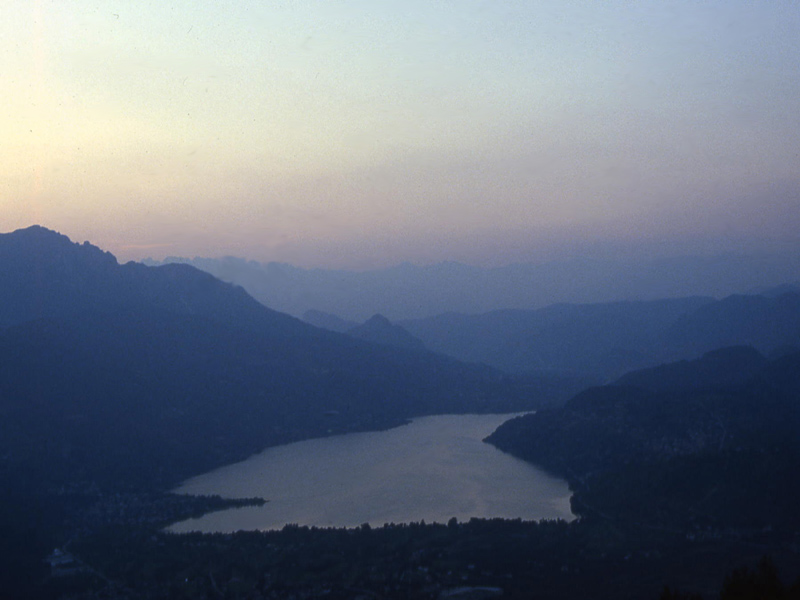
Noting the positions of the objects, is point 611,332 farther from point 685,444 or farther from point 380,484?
point 380,484

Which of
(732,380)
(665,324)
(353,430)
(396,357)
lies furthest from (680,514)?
(665,324)

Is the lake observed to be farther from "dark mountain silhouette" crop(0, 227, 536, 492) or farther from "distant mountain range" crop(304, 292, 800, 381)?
"distant mountain range" crop(304, 292, 800, 381)

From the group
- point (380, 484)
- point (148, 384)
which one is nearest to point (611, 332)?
point (148, 384)

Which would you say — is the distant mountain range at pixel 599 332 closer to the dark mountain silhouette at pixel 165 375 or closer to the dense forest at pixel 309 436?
the dense forest at pixel 309 436

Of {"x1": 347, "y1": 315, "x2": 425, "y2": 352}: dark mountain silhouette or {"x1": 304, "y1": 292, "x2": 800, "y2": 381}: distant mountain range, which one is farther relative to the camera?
{"x1": 347, "y1": 315, "x2": 425, "y2": 352}: dark mountain silhouette

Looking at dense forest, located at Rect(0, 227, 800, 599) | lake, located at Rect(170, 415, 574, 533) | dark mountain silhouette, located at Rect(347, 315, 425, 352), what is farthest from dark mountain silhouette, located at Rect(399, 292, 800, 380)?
lake, located at Rect(170, 415, 574, 533)

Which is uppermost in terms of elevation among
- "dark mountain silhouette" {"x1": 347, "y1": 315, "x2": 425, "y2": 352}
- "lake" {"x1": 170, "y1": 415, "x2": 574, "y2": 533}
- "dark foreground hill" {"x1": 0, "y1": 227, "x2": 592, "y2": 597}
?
"dark mountain silhouette" {"x1": 347, "y1": 315, "x2": 425, "y2": 352}

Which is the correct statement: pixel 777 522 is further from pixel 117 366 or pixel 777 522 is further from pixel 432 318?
pixel 432 318
